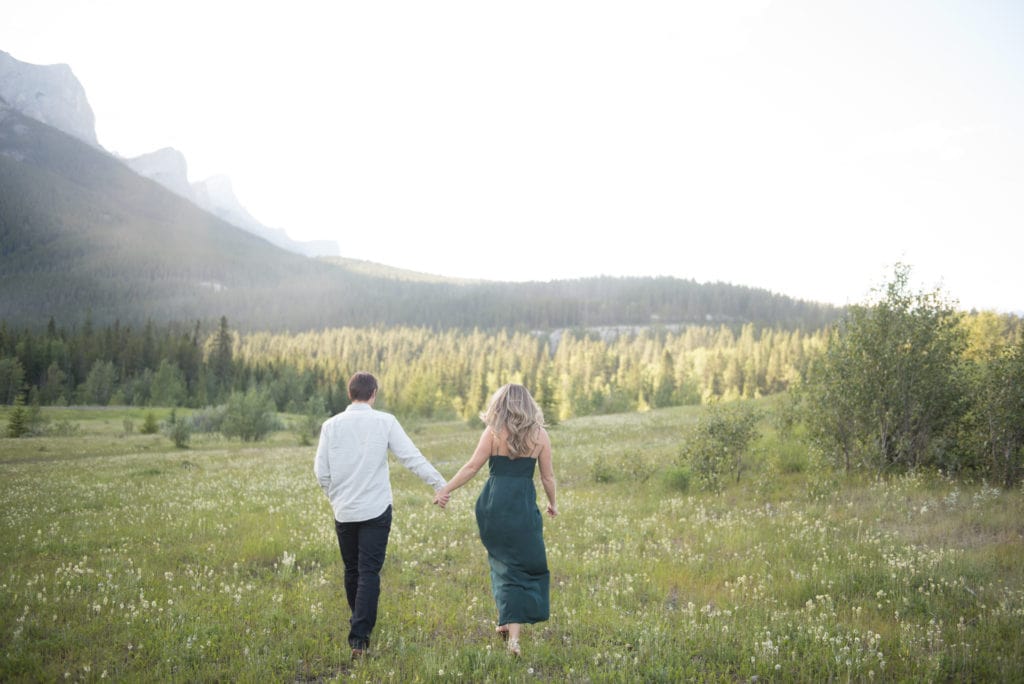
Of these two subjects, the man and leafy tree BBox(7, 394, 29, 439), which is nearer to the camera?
the man

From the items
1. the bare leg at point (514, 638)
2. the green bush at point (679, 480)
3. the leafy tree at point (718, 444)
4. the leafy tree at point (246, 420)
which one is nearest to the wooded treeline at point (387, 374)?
the leafy tree at point (246, 420)

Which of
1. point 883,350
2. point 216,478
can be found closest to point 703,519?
point 883,350

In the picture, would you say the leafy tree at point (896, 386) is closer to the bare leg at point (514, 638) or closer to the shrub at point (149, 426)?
the bare leg at point (514, 638)

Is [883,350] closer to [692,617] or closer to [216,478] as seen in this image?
[692,617]

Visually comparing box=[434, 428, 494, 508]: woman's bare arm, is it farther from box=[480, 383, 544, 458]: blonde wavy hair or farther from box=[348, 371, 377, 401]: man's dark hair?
box=[348, 371, 377, 401]: man's dark hair

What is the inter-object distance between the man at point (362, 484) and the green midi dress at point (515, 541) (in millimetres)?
723

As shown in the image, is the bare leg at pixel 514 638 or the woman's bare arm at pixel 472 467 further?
the woman's bare arm at pixel 472 467

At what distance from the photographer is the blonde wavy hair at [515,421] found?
5504 mm

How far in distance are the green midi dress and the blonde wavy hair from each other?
0.65ft

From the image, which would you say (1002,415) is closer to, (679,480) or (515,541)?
(679,480)

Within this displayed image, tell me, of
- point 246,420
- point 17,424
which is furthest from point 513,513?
point 17,424

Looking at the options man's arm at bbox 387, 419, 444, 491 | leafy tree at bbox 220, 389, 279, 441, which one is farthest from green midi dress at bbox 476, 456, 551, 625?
leafy tree at bbox 220, 389, 279, 441

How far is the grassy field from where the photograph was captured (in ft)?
16.8

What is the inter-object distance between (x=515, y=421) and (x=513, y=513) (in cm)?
100
